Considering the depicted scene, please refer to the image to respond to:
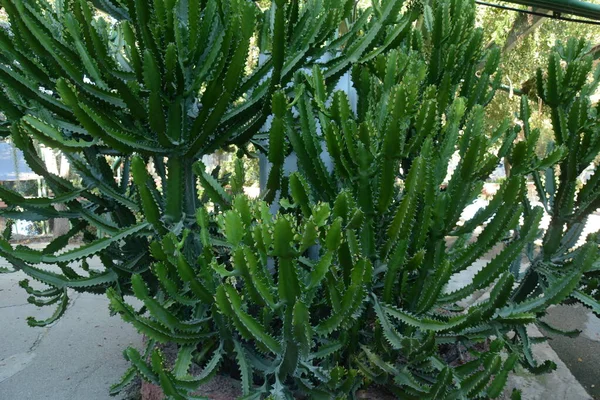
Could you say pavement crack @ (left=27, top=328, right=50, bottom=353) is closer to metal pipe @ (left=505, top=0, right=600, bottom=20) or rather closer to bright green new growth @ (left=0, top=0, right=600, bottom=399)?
bright green new growth @ (left=0, top=0, right=600, bottom=399)

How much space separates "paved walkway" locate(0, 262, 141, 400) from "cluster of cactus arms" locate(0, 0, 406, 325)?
1338 millimetres

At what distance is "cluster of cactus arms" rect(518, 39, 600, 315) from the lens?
308cm

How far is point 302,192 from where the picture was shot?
2266 millimetres

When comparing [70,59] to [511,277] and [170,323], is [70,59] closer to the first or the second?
[170,323]

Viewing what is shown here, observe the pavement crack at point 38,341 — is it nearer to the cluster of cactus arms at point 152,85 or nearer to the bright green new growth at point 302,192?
the bright green new growth at point 302,192

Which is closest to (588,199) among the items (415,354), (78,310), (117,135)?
(415,354)

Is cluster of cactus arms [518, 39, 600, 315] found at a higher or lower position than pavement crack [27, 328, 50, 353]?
higher

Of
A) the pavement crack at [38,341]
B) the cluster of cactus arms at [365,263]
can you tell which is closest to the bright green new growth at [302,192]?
the cluster of cactus arms at [365,263]

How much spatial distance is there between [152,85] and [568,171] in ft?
8.30

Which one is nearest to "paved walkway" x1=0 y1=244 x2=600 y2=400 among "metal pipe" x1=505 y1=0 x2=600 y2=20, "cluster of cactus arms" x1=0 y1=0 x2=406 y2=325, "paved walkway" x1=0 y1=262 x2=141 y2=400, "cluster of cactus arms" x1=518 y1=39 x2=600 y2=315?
"paved walkway" x1=0 y1=262 x2=141 y2=400

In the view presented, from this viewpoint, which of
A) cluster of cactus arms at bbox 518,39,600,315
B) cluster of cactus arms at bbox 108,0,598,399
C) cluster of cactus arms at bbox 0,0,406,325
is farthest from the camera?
cluster of cactus arms at bbox 518,39,600,315

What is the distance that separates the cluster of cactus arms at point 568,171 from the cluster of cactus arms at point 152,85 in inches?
45.6

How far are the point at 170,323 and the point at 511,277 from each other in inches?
60.0

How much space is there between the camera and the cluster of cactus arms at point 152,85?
241 cm
